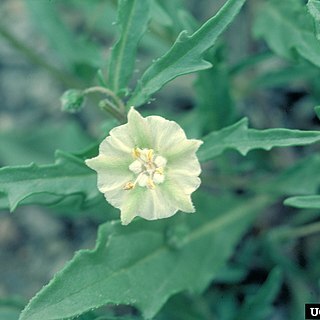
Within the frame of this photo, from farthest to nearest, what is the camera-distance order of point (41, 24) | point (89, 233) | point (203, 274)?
1. point (89, 233)
2. point (41, 24)
3. point (203, 274)

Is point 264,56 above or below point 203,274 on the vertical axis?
above

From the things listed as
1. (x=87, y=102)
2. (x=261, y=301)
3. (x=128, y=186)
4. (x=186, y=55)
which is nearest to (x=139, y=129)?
(x=128, y=186)

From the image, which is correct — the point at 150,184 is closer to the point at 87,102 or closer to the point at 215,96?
the point at 215,96

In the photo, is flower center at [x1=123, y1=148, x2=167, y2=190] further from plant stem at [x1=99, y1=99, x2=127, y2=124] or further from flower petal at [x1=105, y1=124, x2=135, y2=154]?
plant stem at [x1=99, y1=99, x2=127, y2=124]

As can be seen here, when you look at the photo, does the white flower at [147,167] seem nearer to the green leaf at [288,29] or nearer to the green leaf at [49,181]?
the green leaf at [49,181]

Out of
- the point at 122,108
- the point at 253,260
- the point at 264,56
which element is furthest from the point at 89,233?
the point at 122,108

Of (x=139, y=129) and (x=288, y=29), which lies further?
(x=288, y=29)

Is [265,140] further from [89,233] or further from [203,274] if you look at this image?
[89,233]
